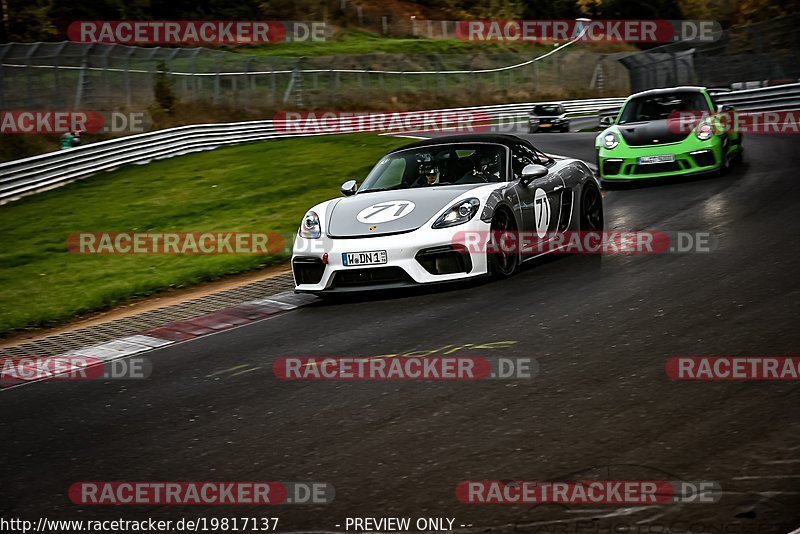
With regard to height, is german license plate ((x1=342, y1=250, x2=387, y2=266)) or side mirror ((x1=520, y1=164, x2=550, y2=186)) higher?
side mirror ((x1=520, y1=164, x2=550, y2=186))

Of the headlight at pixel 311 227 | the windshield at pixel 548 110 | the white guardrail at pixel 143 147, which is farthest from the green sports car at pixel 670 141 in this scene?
the windshield at pixel 548 110

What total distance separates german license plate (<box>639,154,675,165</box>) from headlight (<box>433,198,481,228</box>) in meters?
6.46

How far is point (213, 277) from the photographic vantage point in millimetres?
11930

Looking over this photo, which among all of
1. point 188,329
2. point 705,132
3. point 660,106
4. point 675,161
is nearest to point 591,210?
point 188,329

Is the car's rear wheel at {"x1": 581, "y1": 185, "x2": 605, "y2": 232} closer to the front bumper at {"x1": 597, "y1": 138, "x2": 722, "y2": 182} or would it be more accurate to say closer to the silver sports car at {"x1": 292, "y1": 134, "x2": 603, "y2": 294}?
the silver sports car at {"x1": 292, "y1": 134, "x2": 603, "y2": 294}

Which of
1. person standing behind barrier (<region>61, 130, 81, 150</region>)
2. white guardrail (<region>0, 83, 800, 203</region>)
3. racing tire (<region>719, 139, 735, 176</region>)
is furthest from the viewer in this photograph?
person standing behind barrier (<region>61, 130, 81, 150</region>)

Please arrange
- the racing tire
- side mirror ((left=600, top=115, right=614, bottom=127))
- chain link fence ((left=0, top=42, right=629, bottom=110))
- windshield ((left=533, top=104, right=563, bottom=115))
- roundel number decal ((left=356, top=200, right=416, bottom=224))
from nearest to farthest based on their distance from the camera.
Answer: roundel number decal ((left=356, top=200, right=416, bottom=224)) < the racing tire < side mirror ((left=600, top=115, right=614, bottom=127)) < chain link fence ((left=0, top=42, right=629, bottom=110)) < windshield ((left=533, top=104, right=563, bottom=115))

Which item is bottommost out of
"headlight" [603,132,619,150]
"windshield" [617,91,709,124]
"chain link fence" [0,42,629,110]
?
"headlight" [603,132,619,150]

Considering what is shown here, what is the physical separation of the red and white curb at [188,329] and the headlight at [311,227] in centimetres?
65

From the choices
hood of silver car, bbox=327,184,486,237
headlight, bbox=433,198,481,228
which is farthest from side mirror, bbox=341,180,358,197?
headlight, bbox=433,198,481,228

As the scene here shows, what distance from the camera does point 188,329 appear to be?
9094 mm

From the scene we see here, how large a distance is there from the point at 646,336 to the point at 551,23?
70788 mm

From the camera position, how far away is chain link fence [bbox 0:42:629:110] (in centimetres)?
2666

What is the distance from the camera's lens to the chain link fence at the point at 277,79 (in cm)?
2666
